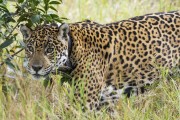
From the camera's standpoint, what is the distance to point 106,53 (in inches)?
298

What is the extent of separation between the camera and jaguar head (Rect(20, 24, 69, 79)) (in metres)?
7.01

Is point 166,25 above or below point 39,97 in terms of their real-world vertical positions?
above

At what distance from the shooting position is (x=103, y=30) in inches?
302

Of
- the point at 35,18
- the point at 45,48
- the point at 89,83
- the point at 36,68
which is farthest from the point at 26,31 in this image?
the point at 89,83

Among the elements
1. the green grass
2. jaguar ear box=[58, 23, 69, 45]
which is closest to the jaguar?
jaguar ear box=[58, 23, 69, 45]

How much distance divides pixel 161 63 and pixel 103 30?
2.58ft

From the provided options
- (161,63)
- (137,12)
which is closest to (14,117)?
(161,63)

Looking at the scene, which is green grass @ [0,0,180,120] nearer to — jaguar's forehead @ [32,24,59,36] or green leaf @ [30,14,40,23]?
jaguar's forehead @ [32,24,59,36]

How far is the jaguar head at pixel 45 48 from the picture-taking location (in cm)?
701

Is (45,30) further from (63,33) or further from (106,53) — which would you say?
(106,53)

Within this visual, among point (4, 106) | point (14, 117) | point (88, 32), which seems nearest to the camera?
point (14, 117)

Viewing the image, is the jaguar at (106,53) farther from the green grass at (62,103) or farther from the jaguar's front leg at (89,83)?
the green grass at (62,103)

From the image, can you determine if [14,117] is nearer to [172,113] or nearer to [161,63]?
[172,113]

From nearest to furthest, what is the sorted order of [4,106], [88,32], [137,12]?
[4,106] < [88,32] < [137,12]
